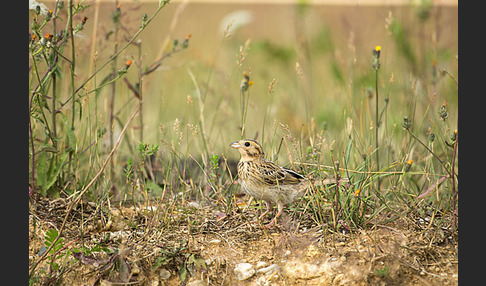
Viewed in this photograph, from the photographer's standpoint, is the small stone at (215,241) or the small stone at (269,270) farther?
the small stone at (215,241)

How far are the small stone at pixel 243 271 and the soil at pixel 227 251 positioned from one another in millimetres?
14

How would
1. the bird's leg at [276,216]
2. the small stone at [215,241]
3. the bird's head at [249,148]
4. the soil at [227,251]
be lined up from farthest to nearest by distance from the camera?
the bird's head at [249,148]
the bird's leg at [276,216]
the small stone at [215,241]
the soil at [227,251]

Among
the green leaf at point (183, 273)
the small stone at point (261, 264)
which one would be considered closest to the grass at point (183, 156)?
the green leaf at point (183, 273)

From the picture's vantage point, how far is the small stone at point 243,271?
3.70 m

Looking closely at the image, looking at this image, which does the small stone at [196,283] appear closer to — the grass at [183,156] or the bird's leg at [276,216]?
the grass at [183,156]

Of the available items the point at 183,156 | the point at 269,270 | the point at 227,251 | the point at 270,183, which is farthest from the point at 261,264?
the point at 183,156

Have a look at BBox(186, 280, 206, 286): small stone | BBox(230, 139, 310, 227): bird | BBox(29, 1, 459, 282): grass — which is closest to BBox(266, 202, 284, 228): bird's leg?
BBox(230, 139, 310, 227): bird

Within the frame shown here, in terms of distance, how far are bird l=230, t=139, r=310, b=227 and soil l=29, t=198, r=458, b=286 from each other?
0.14 meters

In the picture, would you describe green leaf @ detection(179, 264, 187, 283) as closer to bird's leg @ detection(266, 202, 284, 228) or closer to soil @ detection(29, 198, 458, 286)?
soil @ detection(29, 198, 458, 286)

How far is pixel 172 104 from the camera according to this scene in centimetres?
790

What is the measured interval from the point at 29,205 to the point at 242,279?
60.8 inches

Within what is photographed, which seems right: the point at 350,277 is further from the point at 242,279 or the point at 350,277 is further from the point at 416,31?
the point at 416,31

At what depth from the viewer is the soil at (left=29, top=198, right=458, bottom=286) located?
3.65m

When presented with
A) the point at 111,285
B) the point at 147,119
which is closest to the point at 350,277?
the point at 111,285
